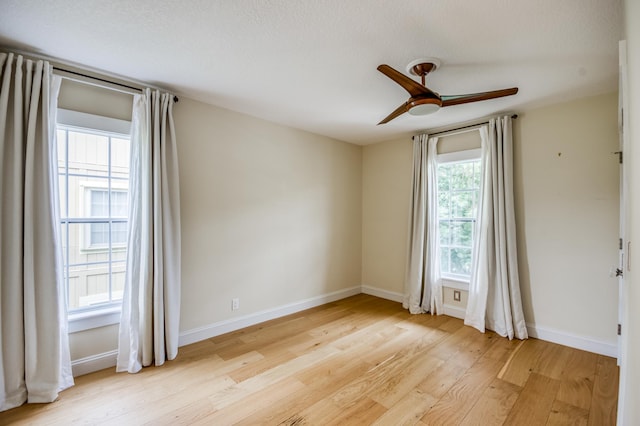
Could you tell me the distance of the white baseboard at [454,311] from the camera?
373 cm

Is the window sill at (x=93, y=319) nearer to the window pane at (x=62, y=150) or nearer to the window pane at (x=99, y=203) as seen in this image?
the window pane at (x=99, y=203)

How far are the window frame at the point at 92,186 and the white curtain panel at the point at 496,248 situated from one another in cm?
376

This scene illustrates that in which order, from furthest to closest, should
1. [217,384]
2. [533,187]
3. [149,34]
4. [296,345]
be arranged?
[533,187] → [296,345] → [217,384] → [149,34]

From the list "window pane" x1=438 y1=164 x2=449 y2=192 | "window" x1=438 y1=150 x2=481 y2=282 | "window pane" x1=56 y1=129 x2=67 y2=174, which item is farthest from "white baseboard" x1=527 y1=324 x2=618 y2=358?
"window pane" x1=56 y1=129 x2=67 y2=174

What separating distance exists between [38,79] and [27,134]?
415mm

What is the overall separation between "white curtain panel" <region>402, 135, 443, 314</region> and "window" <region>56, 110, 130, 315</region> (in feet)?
11.2

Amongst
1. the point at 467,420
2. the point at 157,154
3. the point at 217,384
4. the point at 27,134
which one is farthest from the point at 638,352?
the point at 27,134

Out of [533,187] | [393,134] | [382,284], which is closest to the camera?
[533,187]

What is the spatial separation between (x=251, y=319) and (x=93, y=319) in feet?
5.07

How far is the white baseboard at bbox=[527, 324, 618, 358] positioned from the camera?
2750mm

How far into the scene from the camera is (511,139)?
10.7ft

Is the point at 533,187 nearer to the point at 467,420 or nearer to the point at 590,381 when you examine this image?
the point at 590,381

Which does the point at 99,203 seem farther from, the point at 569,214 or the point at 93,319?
the point at 569,214

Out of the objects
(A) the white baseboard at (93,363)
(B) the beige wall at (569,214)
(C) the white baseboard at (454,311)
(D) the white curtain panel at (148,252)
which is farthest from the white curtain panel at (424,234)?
(A) the white baseboard at (93,363)
